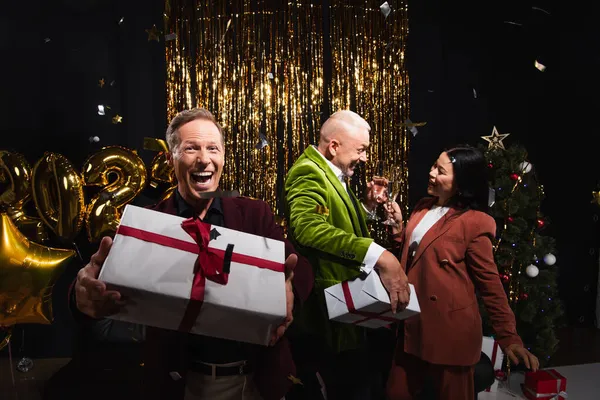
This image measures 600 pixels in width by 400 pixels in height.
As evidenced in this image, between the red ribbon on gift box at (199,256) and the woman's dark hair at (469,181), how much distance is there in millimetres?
1324

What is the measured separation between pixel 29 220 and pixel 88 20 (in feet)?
4.90

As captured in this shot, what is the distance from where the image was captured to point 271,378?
1.57 meters

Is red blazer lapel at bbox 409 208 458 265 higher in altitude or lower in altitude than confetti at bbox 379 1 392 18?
lower

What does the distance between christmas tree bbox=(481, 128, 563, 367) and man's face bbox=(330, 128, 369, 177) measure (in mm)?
1686

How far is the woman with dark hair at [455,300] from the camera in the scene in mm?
2145

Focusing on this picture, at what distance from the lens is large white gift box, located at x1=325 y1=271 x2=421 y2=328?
1821 millimetres

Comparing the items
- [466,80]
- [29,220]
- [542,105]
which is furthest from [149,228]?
[542,105]

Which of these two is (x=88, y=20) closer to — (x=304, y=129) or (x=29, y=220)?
(x=29, y=220)

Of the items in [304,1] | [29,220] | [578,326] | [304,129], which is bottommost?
[578,326]

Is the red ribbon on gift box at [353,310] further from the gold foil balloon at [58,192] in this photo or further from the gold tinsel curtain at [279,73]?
the gold foil balloon at [58,192]

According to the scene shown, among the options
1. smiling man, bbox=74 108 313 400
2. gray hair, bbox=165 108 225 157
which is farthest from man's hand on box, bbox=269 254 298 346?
gray hair, bbox=165 108 225 157

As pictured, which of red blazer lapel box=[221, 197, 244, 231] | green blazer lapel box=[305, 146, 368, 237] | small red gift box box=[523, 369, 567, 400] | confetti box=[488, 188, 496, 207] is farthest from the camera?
confetti box=[488, 188, 496, 207]

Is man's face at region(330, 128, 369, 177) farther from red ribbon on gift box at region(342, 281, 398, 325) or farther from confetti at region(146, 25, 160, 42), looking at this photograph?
confetti at region(146, 25, 160, 42)

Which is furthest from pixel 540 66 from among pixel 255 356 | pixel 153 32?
pixel 255 356
